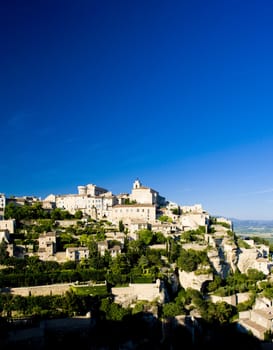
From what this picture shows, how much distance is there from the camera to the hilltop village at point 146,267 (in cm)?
2786

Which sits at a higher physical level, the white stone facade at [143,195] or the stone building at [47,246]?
the white stone facade at [143,195]

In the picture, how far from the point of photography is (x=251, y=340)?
26.9m

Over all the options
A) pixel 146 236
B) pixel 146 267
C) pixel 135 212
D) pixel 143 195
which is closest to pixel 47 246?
pixel 146 267

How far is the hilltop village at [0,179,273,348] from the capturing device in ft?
91.4

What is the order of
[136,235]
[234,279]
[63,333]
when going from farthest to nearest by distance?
[136,235] < [234,279] < [63,333]

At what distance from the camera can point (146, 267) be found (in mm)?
32594

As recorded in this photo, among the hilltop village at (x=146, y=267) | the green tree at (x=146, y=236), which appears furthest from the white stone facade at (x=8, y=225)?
the green tree at (x=146, y=236)

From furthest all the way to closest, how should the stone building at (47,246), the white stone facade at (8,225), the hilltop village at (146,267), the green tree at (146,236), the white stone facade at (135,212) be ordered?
the white stone facade at (135,212) → the white stone facade at (8,225) → the green tree at (146,236) → the stone building at (47,246) → the hilltop village at (146,267)

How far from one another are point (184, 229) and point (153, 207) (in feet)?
19.2

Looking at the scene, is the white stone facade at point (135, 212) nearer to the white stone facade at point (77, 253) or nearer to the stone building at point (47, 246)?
the stone building at point (47, 246)

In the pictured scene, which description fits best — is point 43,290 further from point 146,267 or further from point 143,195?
point 143,195

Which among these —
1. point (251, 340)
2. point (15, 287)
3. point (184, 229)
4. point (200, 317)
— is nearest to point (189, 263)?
point (200, 317)

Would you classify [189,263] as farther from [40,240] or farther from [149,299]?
[40,240]

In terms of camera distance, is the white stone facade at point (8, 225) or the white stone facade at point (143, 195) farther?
the white stone facade at point (143, 195)
